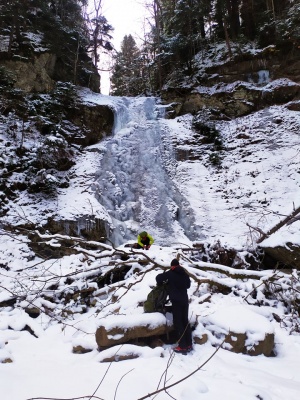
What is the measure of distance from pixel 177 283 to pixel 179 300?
0.77ft

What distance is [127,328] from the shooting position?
3.83m

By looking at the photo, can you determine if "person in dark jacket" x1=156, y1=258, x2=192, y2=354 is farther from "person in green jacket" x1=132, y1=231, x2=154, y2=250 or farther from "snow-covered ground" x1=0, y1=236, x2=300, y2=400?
"person in green jacket" x1=132, y1=231, x2=154, y2=250

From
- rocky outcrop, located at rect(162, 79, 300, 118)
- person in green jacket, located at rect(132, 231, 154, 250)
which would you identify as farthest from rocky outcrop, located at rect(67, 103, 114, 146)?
person in green jacket, located at rect(132, 231, 154, 250)

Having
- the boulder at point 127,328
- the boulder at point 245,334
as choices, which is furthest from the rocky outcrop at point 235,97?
the boulder at point 127,328

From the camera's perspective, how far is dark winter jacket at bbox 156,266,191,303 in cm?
409

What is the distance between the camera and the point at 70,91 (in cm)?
1659

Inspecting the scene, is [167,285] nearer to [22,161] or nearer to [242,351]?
[242,351]

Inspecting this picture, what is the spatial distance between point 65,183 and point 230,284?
30.4 ft

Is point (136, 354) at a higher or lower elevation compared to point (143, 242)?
lower

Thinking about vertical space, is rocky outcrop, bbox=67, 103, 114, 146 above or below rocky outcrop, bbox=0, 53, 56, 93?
below

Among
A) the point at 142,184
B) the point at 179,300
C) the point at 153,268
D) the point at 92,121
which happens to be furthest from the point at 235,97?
the point at 179,300

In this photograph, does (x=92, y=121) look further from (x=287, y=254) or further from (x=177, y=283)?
(x=177, y=283)

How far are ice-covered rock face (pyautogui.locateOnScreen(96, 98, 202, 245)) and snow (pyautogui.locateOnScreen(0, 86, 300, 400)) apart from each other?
57mm

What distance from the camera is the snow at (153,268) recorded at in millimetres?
2973
